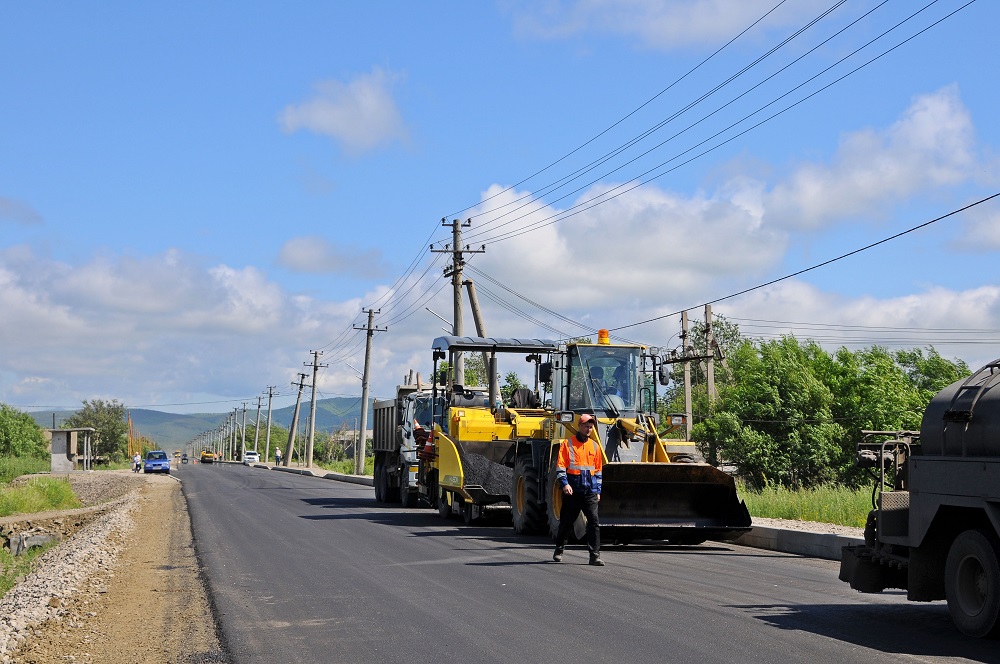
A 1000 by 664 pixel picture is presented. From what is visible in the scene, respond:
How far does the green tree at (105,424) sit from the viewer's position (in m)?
130

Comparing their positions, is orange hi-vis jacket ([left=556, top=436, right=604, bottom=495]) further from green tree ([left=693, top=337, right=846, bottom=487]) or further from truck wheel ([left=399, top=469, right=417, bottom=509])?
green tree ([left=693, top=337, right=846, bottom=487])

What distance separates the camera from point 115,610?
34.9 ft

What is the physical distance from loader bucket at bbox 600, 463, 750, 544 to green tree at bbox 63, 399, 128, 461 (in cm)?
12120

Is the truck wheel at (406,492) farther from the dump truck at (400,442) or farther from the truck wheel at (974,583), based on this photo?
the truck wheel at (974,583)

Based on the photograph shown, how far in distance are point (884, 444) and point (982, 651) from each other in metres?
2.29

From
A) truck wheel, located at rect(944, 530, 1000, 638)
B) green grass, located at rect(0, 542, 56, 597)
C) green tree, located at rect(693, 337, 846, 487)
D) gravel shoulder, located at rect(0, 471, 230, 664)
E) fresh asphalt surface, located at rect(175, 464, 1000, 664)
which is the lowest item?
green grass, located at rect(0, 542, 56, 597)

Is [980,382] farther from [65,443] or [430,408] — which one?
[65,443]

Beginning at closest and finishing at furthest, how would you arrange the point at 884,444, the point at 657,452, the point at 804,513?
the point at 884,444 < the point at 657,452 < the point at 804,513

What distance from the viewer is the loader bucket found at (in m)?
15.9

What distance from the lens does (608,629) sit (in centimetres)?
877

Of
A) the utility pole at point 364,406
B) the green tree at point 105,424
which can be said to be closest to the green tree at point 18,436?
the green tree at point 105,424

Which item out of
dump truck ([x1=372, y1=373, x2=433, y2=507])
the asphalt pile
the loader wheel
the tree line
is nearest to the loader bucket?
Result: the asphalt pile

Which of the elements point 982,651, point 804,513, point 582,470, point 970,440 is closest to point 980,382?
point 970,440

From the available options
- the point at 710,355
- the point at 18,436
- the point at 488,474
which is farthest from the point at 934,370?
the point at 18,436
